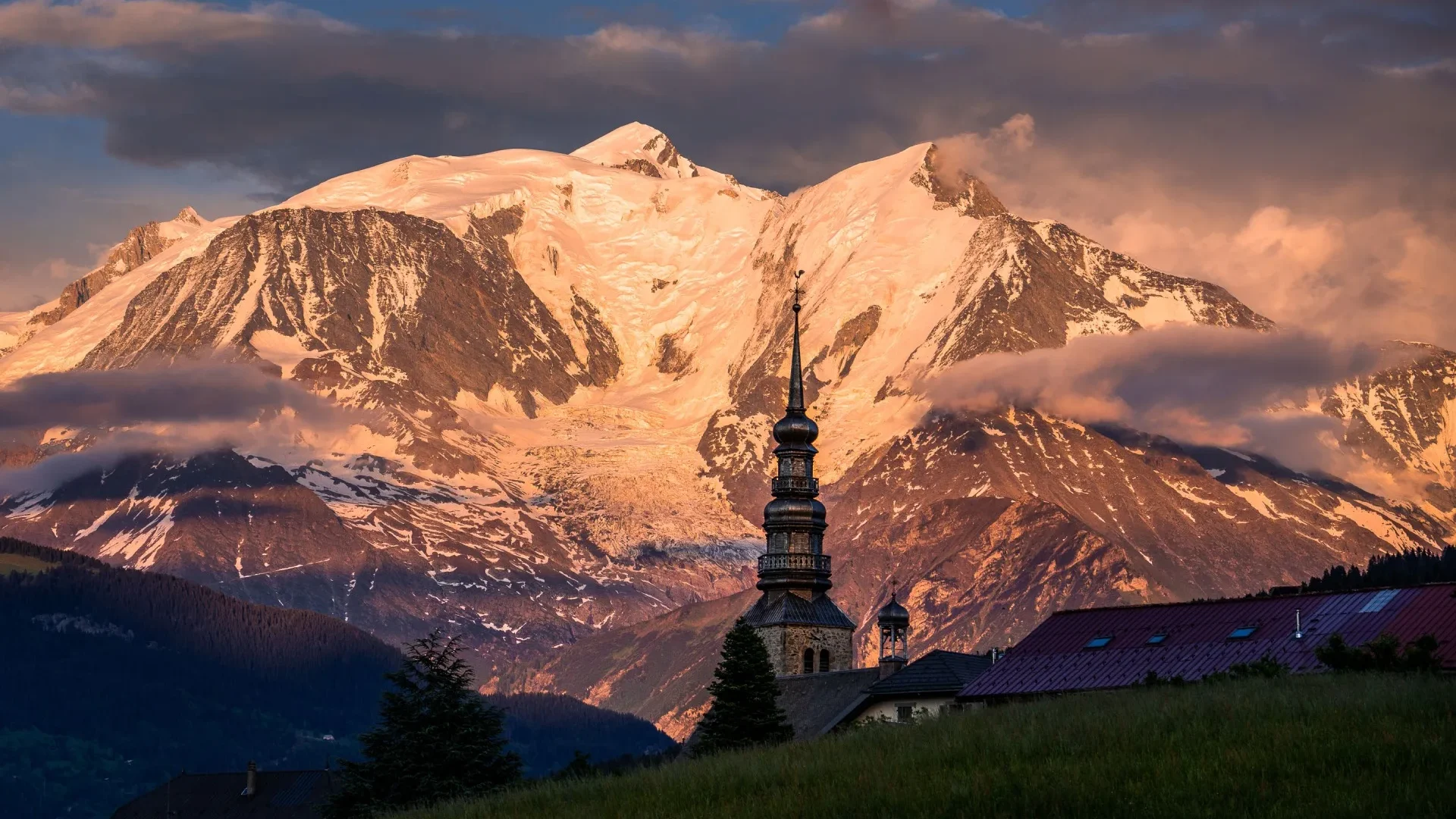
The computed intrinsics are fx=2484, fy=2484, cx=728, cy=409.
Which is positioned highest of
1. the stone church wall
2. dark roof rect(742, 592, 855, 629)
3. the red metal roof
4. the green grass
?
dark roof rect(742, 592, 855, 629)

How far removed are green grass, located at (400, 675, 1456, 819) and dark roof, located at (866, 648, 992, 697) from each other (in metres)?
38.3

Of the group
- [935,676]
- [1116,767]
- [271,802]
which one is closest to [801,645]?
[935,676]

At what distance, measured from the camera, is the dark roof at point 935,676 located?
12612 cm

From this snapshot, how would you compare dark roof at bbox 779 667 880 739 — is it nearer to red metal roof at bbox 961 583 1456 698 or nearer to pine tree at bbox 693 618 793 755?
pine tree at bbox 693 618 793 755

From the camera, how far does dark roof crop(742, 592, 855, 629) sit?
545 feet

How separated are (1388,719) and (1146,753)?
22.7 ft

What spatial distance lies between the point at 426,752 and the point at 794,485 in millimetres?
64499

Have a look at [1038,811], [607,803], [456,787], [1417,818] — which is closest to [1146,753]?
[1038,811]

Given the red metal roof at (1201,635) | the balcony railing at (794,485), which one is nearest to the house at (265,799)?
the balcony railing at (794,485)

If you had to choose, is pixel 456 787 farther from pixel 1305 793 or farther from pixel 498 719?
pixel 1305 793

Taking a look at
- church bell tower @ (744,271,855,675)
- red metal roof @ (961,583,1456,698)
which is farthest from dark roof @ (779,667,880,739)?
red metal roof @ (961,583,1456,698)

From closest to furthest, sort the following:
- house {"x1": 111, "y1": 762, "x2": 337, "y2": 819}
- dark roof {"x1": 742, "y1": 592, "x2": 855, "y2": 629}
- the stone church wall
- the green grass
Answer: the green grass, the stone church wall, dark roof {"x1": 742, "y1": 592, "x2": 855, "y2": 629}, house {"x1": 111, "y1": 762, "x2": 337, "y2": 819}

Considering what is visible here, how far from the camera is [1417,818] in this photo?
195 ft

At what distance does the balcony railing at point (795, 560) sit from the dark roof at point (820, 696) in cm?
980
